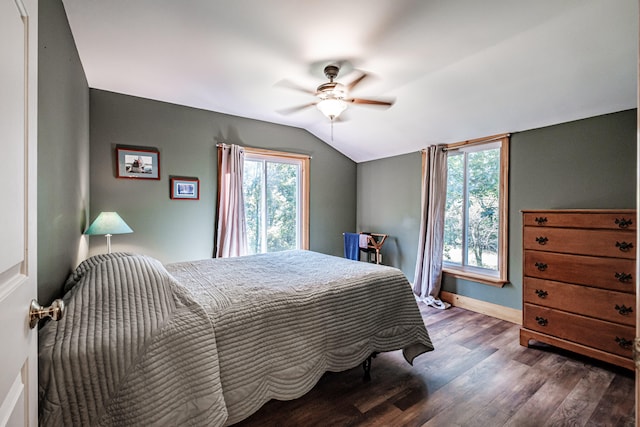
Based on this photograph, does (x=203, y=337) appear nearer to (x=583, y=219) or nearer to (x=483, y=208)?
(x=583, y=219)

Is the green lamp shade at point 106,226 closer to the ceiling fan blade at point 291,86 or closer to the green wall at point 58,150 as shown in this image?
the green wall at point 58,150

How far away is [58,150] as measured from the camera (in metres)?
1.68

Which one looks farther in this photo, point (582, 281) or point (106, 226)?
point (106, 226)

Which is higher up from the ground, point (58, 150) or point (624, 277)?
point (58, 150)

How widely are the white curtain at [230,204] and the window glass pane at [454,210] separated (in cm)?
281

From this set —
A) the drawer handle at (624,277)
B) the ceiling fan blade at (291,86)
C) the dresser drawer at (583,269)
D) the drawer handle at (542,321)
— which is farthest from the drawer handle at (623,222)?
the ceiling fan blade at (291,86)

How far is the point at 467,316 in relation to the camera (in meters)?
3.43

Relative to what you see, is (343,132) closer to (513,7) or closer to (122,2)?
(513,7)

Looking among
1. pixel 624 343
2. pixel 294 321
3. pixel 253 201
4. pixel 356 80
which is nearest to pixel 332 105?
pixel 356 80

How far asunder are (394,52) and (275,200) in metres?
2.64

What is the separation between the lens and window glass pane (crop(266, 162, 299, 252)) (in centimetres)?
429

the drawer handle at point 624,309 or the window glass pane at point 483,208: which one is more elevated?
the window glass pane at point 483,208

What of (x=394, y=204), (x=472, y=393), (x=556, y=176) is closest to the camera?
(x=472, y=393)

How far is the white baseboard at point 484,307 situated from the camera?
10.6 ft
